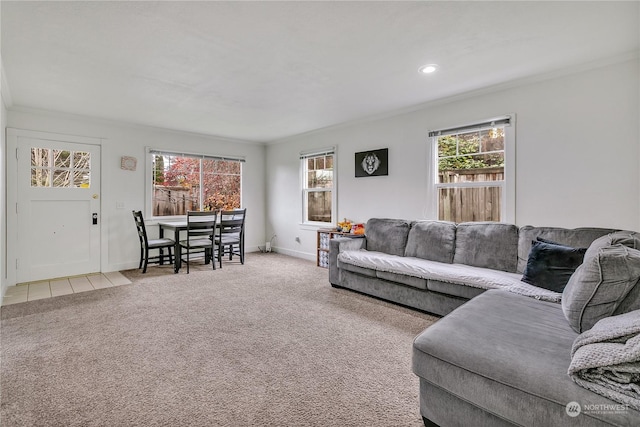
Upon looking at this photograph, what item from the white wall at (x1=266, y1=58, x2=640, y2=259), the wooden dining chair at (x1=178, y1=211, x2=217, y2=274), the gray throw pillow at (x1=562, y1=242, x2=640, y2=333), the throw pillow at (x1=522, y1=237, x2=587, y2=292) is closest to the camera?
the gray throw pillow at (x1=562, y1=242, x2=640, y2=333)

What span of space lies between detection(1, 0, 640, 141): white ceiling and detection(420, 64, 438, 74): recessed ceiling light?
7cm

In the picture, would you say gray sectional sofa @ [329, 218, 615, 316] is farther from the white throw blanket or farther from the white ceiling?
the white ceiling

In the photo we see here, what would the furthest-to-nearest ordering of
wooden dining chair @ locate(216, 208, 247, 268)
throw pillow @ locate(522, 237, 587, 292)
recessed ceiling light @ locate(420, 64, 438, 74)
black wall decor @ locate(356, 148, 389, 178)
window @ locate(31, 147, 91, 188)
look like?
1. wooden dining chair @ locate(216, 208, 247, 268)
2. black wall decor @ locate(356, 148, 389, 178)
3. window @ locate(31, 147, 91, 188)
4. recessed ceiling light @ locate(420, 64, 438, 74)
5. throw pillow @ locate(522, 237, 587, 292)

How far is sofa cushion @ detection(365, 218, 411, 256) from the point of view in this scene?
12.9ft

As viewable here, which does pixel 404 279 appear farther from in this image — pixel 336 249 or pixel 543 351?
pixel 543 351

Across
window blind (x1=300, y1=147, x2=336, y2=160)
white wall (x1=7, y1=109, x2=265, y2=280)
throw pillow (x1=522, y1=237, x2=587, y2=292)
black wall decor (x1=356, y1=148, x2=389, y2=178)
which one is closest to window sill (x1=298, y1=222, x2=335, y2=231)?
black wall decor (x1=356, y1=148, x2=389, y2=178)

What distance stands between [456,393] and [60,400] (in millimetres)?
2122

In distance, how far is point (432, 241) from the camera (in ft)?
11.8

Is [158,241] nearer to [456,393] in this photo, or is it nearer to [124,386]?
[124,386]

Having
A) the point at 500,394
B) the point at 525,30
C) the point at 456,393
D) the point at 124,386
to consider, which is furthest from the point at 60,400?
the point at 525,30

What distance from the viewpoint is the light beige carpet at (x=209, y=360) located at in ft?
5.46

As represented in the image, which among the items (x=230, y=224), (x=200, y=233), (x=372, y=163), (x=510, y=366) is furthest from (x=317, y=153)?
(x=510, y=366)

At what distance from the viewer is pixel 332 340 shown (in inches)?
98.9

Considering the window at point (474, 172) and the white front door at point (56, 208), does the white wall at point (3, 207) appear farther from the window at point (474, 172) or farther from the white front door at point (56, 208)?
the window at point (474, 172)
